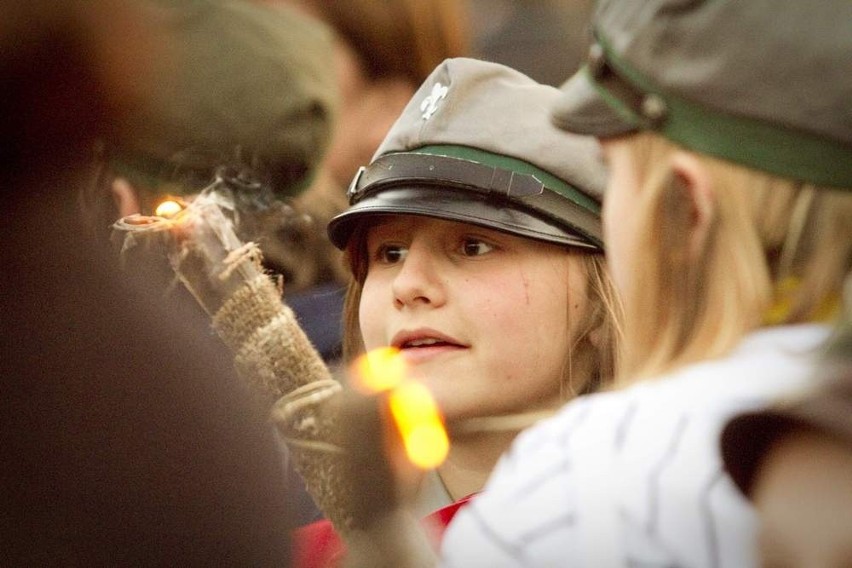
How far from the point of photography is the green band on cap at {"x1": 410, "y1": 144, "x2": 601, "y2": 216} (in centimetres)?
195

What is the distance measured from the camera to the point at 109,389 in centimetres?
109

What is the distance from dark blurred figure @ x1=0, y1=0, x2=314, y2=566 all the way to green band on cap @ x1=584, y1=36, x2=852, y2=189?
48 centimetres

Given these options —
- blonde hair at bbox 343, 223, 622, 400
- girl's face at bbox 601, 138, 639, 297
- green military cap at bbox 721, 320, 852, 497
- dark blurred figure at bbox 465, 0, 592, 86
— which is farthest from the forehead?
green military cap at bbox 721, 320, 852, 497

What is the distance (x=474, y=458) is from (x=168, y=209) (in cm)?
63

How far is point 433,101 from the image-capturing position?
207cm

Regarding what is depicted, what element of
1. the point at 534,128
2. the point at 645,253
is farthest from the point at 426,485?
the point at 645,253

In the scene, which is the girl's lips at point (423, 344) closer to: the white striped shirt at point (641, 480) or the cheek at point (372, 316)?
the cheek at point (372, 316)

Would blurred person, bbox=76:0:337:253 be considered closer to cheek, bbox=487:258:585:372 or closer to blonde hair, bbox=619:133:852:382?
cheek, bbox=487:258:585:372

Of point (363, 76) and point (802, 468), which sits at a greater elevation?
point (802, 468)

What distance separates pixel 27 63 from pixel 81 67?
0.14ft

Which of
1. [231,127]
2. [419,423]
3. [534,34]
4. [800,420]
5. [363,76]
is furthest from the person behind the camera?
[534,34]

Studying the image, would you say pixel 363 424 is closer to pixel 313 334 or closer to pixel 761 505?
pixel 761 505

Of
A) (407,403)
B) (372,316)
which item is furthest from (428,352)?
(407,403)

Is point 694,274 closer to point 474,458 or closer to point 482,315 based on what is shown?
point 482,315
